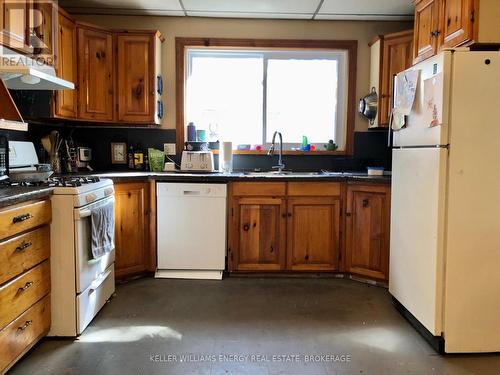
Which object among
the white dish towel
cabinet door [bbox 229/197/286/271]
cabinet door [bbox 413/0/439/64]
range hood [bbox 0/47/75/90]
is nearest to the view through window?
cabinet door [bbox 229/197/286/271]

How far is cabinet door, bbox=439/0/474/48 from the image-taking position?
206 cm

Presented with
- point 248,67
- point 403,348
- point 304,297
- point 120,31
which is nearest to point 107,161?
point 120,31

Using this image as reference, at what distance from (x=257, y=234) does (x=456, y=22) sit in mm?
1985

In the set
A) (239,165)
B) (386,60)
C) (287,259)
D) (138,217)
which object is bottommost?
(287,259)

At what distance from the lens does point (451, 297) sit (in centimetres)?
204

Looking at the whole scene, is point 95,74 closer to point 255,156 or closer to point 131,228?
point 131,228

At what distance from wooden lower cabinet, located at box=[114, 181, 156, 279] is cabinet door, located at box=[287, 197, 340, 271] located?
3.73ft

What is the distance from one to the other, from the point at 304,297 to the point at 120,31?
8.61ft

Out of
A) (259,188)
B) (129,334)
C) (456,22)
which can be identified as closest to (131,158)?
(259,188)

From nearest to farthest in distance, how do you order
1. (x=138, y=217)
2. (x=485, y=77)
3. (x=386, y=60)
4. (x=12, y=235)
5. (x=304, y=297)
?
(x=12, y=235)
(x=485, y=77)
(x=304, y=297)
(x=138, y=217)
(x=386, y=60)

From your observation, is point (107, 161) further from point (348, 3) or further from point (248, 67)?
point (348, 3)

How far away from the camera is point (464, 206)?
6.63ft

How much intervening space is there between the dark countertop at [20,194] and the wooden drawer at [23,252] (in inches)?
6.7

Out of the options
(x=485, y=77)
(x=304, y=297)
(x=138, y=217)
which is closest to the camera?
(x=485, y=77)
